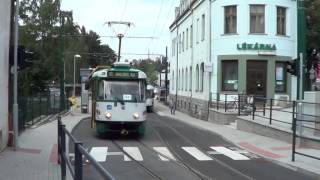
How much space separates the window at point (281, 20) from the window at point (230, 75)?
3.77 m

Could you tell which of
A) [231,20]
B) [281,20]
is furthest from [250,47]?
[281,20]

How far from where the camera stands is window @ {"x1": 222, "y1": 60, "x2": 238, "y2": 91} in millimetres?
42719

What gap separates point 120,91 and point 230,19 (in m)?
19.8

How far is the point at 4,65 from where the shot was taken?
18.5 meters

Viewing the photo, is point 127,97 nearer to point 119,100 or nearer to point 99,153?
point 119,100

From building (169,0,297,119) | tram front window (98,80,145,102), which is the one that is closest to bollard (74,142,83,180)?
tram front window (98,80,145,102)

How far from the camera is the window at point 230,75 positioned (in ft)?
140

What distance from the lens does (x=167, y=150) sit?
21.7 metres

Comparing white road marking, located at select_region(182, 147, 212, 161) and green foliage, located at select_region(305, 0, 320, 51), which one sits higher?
green foliage, located at select_region(305, 0, 320, 51)

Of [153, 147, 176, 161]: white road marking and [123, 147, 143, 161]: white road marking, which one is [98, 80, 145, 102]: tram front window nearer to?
[153, 147, 176, 161]: white road marking

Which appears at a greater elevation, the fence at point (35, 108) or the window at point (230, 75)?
the window at point (230, 75)

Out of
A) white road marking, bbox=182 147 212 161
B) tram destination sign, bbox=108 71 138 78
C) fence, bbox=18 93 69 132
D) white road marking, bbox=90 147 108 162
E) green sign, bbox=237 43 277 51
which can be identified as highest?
green sign, bbox=237 43 277 51

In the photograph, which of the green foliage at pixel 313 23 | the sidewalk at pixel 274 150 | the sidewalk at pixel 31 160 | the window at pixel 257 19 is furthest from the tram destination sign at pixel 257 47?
the sidewalk at pixel 31 160

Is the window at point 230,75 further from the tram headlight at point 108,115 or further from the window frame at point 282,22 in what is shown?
the tram headlight at point 108,115
